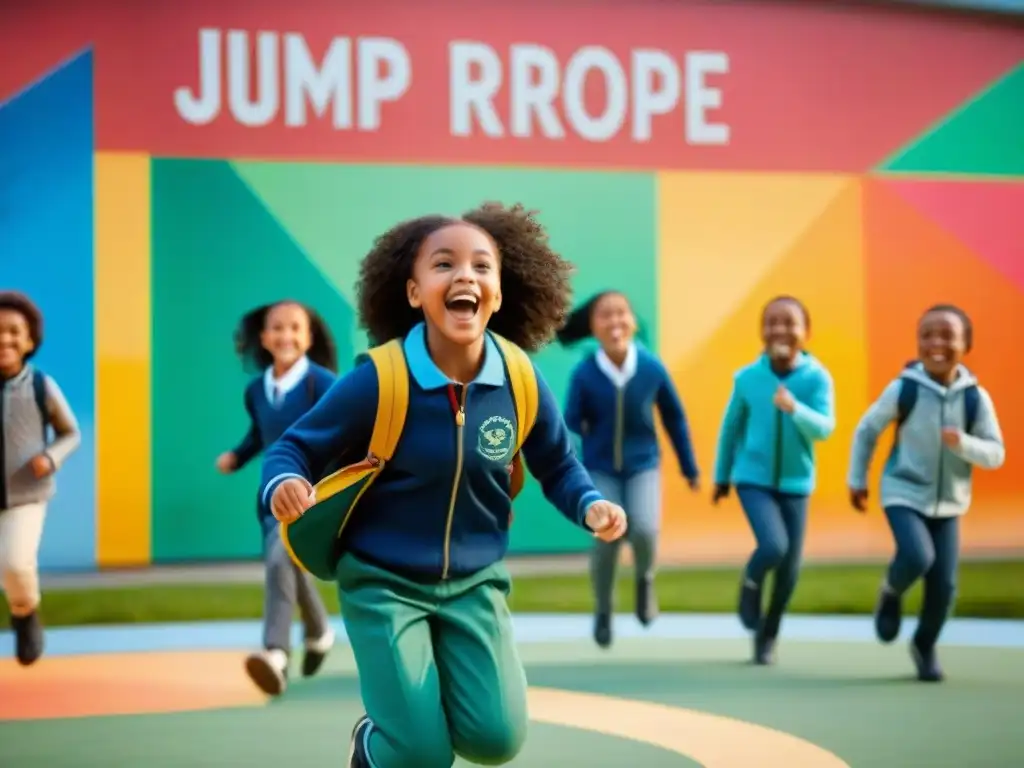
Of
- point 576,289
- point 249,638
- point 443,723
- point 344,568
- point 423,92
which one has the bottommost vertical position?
point 249,638

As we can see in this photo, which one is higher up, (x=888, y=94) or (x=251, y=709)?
(x=888, y=94)

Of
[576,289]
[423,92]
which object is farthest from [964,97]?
[423,92]

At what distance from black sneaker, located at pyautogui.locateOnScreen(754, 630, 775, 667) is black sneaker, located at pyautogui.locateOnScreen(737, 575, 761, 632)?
2.1 inches

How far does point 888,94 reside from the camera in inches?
437

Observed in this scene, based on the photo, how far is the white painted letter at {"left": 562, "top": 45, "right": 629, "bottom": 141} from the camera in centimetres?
1061

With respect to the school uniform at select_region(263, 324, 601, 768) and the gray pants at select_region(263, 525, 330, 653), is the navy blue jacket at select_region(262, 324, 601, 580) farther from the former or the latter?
the gray pants at select_region(263, 525, 330, 653)

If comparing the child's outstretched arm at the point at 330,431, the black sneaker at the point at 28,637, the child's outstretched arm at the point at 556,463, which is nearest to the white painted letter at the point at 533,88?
the black sneaker at the point at 28,637

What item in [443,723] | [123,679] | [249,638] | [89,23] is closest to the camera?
[443,723]

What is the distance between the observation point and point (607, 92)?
1067cm

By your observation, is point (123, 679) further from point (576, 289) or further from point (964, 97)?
point (964, 97)

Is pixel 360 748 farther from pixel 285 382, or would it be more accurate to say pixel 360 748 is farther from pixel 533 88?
pixel 533 88

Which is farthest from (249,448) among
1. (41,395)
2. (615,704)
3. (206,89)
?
(206,89)

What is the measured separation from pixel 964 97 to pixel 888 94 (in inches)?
23.2

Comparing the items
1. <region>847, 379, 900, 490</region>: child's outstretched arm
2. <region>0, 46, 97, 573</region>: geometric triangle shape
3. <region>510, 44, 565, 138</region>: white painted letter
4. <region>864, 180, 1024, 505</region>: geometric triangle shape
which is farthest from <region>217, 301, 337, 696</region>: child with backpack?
<region>864, 180, 1024, 505</region>: geometric triangle shape
